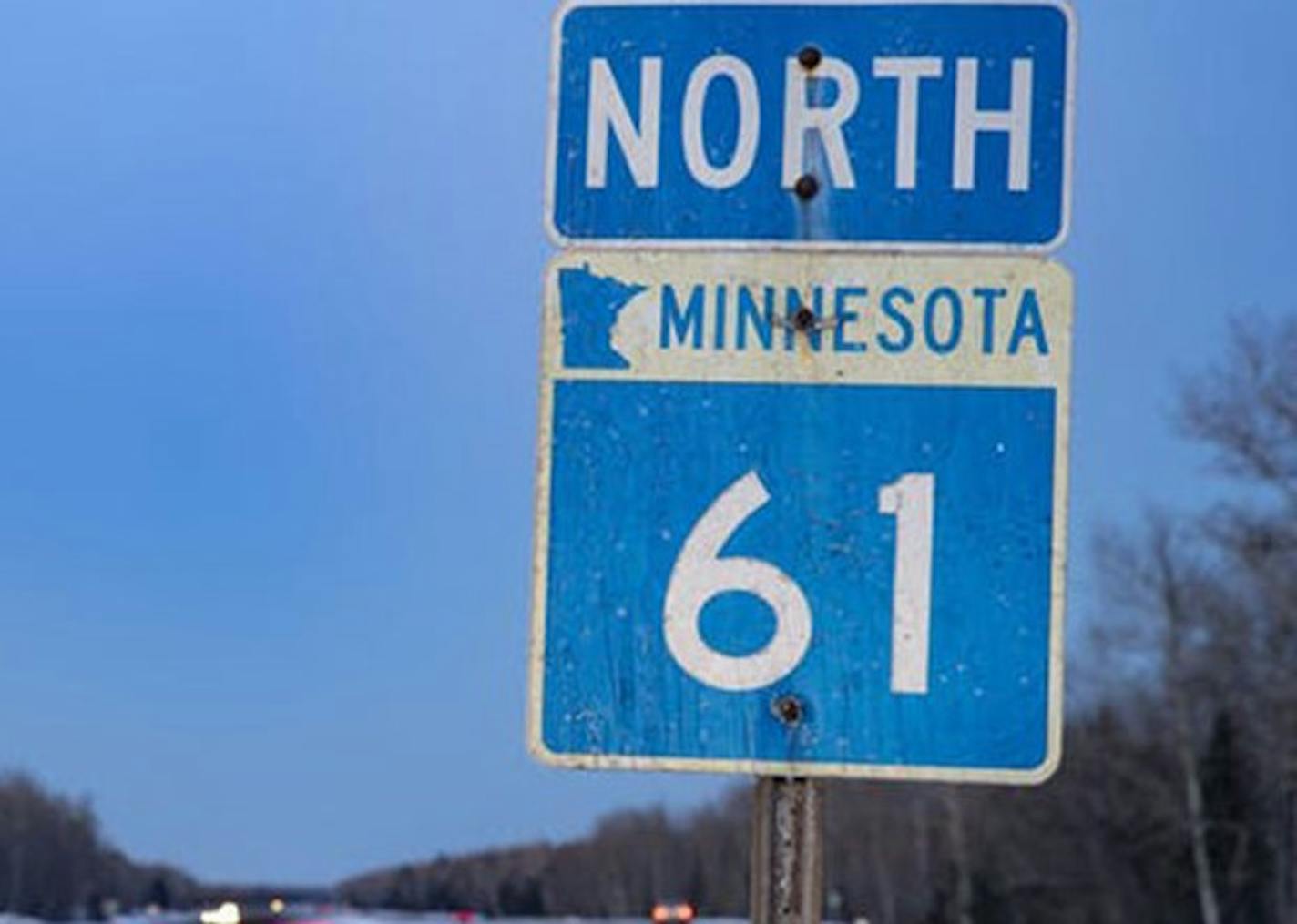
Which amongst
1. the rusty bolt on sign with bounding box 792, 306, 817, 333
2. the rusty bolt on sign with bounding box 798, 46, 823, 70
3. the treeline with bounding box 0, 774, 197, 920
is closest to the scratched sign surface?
the rusty bolt on sign with bounding box 792, 306, 817, 333

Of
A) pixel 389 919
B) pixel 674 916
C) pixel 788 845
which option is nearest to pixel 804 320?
pixel 788 845

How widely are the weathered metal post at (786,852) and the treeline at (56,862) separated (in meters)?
101

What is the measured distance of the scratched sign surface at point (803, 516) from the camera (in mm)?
4277

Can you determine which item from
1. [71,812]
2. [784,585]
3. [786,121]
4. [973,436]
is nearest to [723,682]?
[784,585]

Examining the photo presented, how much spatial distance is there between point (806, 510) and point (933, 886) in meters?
82.9

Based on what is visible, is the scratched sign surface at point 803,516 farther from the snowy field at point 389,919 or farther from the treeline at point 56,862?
the treeline at point 56,862

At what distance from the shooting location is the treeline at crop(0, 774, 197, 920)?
113188mm

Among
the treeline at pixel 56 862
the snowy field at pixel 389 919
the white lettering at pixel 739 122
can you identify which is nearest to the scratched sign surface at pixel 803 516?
the white lettering at pixel 739 122

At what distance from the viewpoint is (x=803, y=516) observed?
170 inches

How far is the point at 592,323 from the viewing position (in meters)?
4.42

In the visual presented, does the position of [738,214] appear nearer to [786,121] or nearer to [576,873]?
[786,121]

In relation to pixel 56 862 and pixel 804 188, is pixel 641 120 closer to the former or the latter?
pixel 804 188

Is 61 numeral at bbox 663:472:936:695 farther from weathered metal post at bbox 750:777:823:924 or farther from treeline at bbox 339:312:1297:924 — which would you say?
treeline at bbox 339:312:1297:924

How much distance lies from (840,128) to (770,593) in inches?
25.3
